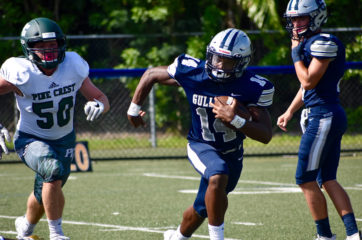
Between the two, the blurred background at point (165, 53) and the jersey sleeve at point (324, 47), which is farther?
Answer: the blurred background at point (165, 53)

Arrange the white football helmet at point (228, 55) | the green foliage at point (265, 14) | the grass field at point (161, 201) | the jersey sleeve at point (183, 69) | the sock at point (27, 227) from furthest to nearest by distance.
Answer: the green foliage at point (265, 14) < the grass field at point (161, 201) < the sock at point (27, 227) < the jersey sleeve at point (183, 69) < the white football helmet at point (228, 55)

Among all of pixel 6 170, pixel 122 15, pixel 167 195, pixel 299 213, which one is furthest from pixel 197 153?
pixel 122 15

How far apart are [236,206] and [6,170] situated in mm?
5104

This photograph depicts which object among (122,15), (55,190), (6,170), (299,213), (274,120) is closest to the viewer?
(55,190)

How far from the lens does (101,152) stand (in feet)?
43.7

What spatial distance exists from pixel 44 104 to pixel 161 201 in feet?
8.94

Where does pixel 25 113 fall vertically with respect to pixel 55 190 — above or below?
above

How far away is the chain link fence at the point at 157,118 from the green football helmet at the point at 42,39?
22.7 ft

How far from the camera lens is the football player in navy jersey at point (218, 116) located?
15.4 ft

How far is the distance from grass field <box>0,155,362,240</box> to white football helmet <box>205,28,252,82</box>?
1471 mm

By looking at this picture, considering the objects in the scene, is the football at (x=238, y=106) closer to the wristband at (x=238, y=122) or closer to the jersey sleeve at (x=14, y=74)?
the wristband at (x=238, y=122)

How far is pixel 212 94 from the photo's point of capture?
5.03m

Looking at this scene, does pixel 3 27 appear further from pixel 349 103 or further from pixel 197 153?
pixel 197 153

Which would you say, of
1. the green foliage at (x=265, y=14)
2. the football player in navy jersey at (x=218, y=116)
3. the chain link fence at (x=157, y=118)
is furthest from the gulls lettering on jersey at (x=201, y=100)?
the green foliage at (x=265, y=14)
